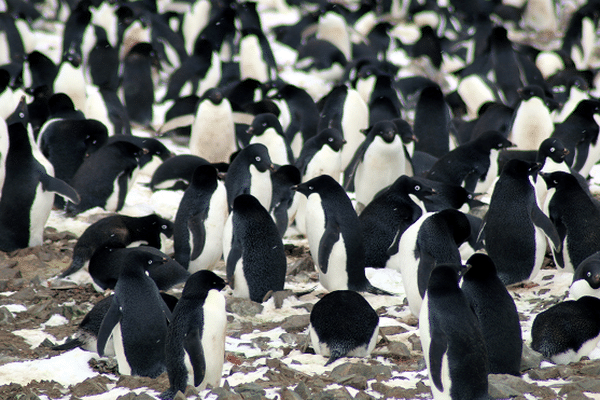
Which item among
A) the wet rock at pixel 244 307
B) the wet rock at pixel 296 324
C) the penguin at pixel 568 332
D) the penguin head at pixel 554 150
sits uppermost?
the penguin head at pixel 554 150

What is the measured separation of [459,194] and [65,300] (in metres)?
3.03

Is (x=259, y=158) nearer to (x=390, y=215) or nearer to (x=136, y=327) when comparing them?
(x=390, y=215)

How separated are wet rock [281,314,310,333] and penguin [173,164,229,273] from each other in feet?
4.01

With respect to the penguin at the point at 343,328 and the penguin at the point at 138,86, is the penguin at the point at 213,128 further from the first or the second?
the penguin at the point at 343,328

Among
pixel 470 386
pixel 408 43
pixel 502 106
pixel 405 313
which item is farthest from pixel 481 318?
pixel 408 43

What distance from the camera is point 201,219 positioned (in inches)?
226

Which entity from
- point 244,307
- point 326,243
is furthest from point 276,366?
point 326,243

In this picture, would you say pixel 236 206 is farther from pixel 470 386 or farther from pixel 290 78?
pixel 290 78

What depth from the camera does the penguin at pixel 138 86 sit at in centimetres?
1066

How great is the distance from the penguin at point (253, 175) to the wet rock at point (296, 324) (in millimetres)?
1632

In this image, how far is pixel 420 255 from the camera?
15.3ft

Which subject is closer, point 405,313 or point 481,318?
point 481,318

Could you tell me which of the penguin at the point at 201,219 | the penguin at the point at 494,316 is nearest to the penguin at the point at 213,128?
the penguin at the point at 201,219

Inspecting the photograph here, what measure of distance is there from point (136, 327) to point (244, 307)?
3.41ft
